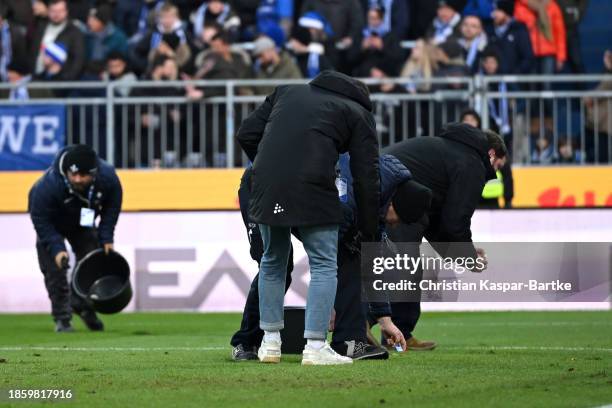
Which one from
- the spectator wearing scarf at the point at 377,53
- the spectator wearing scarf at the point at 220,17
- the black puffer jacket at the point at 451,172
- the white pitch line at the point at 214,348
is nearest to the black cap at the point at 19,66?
the spectator wearing scarf at the point at 220,17

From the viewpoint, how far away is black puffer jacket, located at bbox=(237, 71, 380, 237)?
384 inches

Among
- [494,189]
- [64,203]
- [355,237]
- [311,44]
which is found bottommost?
[494,189]

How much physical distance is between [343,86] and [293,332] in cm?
212

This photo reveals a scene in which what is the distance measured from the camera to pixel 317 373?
9.47 metres

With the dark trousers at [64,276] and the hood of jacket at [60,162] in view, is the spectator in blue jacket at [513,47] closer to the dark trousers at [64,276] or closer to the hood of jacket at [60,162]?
the dark trousers at [64,276]

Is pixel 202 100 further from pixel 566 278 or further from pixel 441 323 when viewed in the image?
pixel 566 278

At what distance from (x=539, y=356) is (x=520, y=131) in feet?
31.5

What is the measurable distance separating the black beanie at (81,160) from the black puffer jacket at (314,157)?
526 cm

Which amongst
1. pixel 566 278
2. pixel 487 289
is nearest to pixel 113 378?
pixel 566 278

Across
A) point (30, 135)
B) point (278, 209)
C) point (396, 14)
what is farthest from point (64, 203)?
point (396, 14)

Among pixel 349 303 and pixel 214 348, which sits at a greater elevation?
pixel 349 303

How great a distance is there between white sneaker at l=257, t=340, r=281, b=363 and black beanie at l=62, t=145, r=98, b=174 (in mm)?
5120

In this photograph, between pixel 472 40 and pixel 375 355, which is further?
pixel 472 40

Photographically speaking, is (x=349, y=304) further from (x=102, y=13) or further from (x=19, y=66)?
(x=102, y=13)
